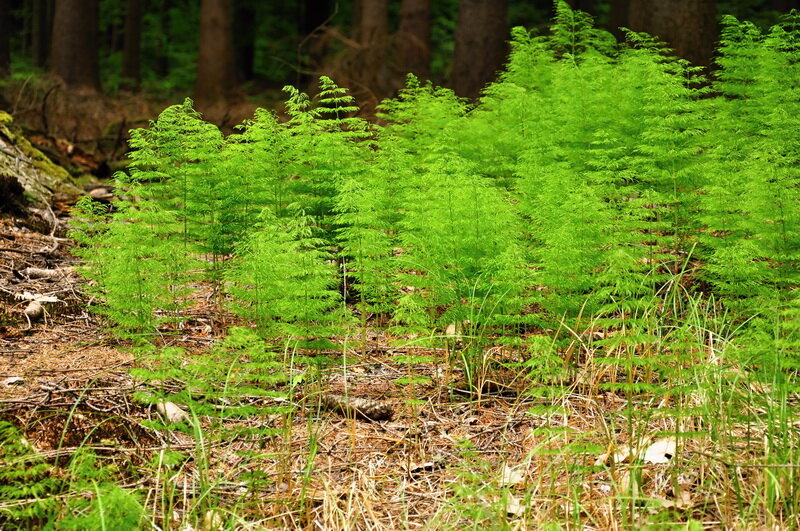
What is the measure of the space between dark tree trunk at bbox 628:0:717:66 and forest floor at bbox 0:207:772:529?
5424mm

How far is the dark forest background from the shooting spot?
10789 millimetres

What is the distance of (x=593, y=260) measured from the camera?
157 inches

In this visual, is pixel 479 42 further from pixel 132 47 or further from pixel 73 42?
pixel 132 47

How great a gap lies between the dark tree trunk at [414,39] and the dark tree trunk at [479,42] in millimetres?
1489

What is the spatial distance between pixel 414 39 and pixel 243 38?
41.4 ft

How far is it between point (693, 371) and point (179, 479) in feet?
7.68

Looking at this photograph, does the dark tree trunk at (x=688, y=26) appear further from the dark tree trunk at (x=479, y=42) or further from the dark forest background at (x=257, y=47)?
the dark tree trunk at (x=479, y=42)

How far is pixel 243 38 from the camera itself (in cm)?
2345

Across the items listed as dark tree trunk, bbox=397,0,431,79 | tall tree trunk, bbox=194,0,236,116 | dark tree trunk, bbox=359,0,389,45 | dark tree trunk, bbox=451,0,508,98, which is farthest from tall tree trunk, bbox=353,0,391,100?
tall tree trunk, bbox=194,0,236,116

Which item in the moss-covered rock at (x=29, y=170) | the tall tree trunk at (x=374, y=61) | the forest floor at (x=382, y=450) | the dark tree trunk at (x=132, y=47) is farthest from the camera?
the dark tree trunk at (x=132, y=47)

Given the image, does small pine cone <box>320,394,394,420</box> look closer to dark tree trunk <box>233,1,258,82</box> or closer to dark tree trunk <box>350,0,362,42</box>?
dark tree trunk <box>350,0,362,42</box>

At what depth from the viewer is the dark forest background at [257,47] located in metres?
10.8

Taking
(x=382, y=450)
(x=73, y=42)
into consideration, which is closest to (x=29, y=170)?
(x=382, y=450)

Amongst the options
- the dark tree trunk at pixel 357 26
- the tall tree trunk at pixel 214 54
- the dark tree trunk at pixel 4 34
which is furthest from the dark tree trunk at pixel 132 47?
the dark tree trunk at pixel 357 26
